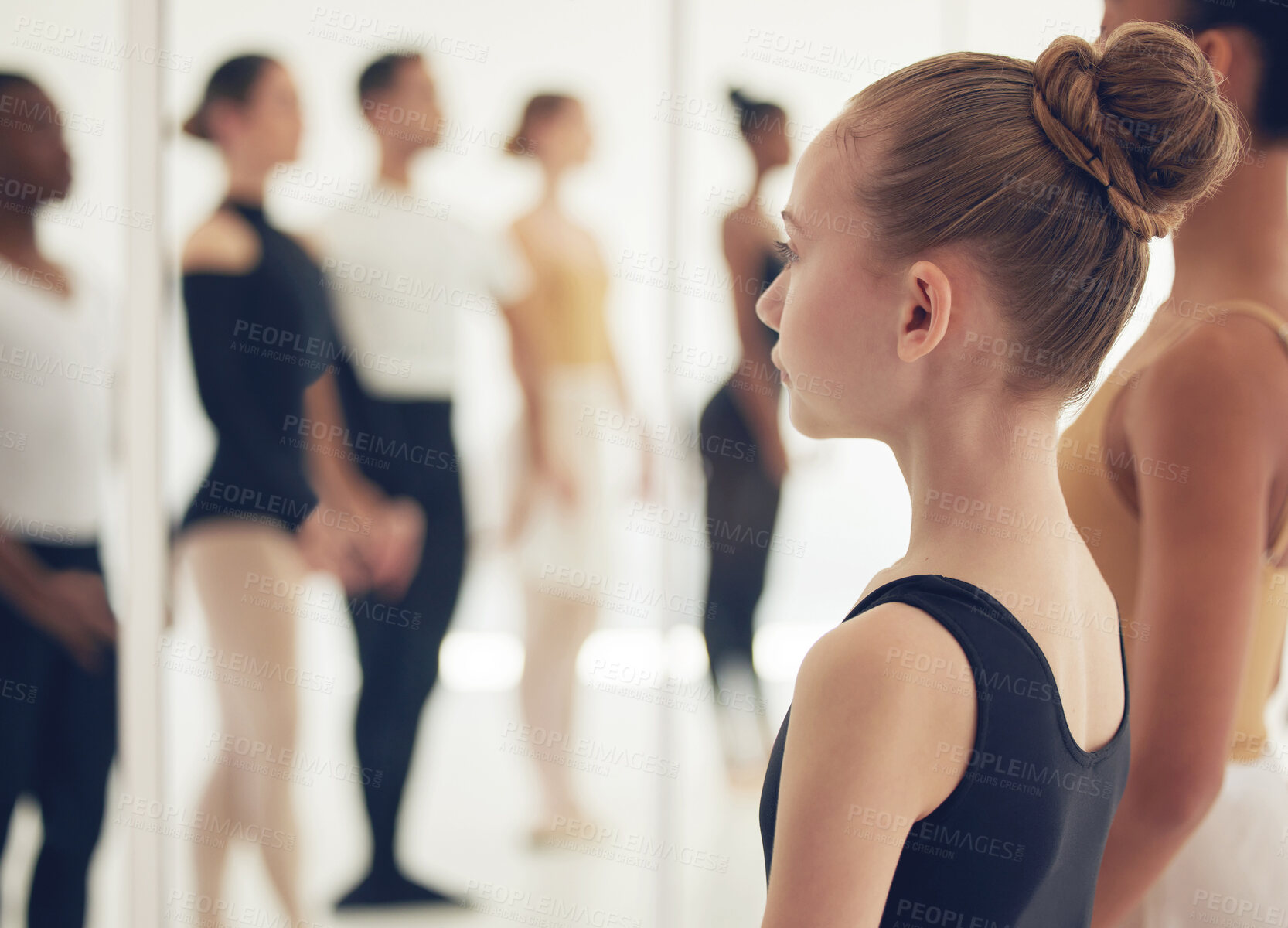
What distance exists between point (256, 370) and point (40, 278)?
46 cm

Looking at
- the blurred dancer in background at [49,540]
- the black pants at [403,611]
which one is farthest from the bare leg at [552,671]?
the blurred dancer in background at [49,540]

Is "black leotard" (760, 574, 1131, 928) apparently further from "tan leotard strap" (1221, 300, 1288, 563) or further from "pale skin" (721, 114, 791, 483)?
"pale skin" (721, 114, 791, 483)

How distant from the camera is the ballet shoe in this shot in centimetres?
229

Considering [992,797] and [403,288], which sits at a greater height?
[403,288]

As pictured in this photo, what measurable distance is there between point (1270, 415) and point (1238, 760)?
0.36 meters

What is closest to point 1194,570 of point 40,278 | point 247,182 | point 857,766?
point 857,766

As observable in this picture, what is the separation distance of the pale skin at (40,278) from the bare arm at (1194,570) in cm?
197

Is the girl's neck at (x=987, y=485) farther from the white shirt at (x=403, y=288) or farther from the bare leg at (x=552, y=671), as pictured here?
the bare leg at (x=552, y=671)

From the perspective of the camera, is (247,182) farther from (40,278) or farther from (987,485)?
(987,485)

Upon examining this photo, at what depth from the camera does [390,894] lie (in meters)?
2.31

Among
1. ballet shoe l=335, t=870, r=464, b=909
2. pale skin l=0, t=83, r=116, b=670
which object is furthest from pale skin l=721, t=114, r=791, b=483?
pale skin l=0, t=83, r=116, b=670

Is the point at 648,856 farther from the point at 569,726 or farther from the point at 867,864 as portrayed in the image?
the point at 867,864

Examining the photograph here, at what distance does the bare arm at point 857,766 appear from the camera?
50cm

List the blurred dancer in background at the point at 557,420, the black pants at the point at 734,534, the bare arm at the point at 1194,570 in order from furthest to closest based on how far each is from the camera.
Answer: the black pants at the point at 734,534 < the blurred dancer in background at the point at 557,420 < the bare arm at the point at 1194,570
